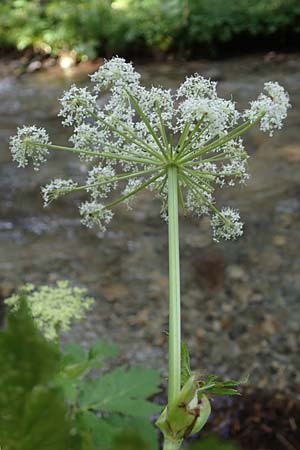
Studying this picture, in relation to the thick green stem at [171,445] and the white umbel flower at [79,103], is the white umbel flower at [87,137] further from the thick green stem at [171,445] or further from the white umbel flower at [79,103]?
the thick green stem at [171,445]

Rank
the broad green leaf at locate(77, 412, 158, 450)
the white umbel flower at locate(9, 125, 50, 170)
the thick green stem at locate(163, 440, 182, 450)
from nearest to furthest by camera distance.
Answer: the broad green leaf at locate(77, 412, 158, 450)
the thick green stem at locate(163, 440, 182, 450)
the white umbel flower at locate(9, 125, 50, 170)

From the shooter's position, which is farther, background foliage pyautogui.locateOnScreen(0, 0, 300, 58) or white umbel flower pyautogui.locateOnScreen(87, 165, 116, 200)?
background foliage pyautogui.locateOnScreen(0, 0, 300, 58)

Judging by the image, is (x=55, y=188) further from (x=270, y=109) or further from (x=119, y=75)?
(x=270, y=109)

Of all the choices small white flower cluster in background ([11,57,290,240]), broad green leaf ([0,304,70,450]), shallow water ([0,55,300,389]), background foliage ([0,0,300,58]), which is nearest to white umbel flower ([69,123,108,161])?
small white flower cluster in background ([11,57,290,240])

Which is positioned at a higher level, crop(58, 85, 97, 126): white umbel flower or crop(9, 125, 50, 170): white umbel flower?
crop(58, 85, 97, 126): white umbel flower

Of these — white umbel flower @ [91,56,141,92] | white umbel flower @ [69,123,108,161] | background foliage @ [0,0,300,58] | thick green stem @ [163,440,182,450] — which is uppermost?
background foliage @ [0,0,300,58]

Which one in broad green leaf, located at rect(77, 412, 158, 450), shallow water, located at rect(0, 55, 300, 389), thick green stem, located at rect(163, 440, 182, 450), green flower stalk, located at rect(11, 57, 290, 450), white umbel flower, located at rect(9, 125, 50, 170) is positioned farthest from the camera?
shallow water, located at rect(0, 55, 300, 389)

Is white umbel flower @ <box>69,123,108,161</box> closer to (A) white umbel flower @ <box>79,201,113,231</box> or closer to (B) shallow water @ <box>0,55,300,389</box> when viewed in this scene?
(A) white umbel flower @ <box>79,201,113,231</box>
